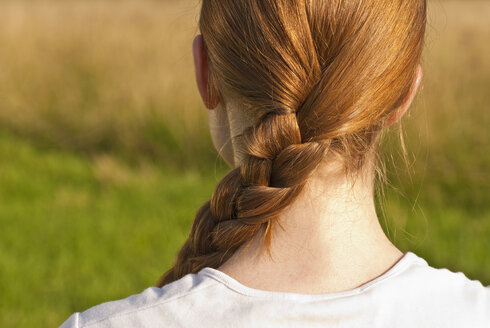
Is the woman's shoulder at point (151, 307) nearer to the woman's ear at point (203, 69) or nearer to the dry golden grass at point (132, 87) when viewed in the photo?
the woman's ear at point (203, 69)

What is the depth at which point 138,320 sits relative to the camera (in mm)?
1253

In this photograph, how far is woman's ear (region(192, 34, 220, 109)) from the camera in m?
1.52

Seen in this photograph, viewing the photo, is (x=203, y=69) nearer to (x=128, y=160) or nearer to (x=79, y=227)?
(x=79, y=227)

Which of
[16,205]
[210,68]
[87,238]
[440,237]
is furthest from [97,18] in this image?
[210,68]

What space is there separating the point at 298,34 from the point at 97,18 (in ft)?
24.8

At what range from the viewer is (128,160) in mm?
5930

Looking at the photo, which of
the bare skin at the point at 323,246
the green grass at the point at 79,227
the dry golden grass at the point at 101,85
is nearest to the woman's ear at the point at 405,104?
the bare skin at the point at 323,246

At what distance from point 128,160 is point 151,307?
4.76m

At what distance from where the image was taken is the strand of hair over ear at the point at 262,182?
133 centimetres

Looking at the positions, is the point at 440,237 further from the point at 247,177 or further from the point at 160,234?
the point at 247,177

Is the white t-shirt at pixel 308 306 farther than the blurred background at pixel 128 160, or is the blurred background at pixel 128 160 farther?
the blurred background at pixel 128 160

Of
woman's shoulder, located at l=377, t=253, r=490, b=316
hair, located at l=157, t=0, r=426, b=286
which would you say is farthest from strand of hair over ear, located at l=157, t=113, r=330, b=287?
woman's shoulder, located at l=377, t=253, r=490, b=316

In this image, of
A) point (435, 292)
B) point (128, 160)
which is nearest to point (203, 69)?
point (435, 292)

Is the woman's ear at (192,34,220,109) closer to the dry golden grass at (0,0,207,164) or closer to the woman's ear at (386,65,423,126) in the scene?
the woman's ear at (386,65,423,126)
